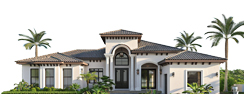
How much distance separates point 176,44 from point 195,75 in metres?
18.8

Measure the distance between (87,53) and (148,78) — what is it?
771cm

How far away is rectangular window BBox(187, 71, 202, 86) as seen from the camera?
A: 2097 cm

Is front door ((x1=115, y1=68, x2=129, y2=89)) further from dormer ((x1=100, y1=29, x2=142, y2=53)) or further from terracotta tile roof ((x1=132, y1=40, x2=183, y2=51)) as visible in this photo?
terracotta tile roof ((x1=132, y1=40, x2=183, y2=51))

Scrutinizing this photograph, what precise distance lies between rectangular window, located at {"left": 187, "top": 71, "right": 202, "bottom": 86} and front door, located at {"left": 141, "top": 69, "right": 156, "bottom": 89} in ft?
21.3

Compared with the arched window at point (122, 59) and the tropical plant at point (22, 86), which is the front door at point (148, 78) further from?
the tropical plant at point (22, 86)

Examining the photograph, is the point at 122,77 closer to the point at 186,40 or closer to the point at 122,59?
the point at 122,59

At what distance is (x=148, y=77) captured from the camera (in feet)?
89.2

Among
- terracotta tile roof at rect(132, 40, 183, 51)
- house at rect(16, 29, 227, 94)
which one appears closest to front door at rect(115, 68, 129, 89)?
house at rect(16, 29, 227, 94)

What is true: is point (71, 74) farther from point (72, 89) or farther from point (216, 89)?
point (216, 89)

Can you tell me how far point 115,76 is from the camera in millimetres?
27047

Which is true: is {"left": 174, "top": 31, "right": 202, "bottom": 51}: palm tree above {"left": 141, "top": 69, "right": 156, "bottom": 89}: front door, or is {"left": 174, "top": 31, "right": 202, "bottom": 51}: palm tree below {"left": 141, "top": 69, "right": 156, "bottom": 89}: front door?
above

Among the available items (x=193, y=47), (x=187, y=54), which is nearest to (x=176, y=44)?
(x=193, y=47)

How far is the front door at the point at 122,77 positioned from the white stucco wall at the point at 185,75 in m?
7.26

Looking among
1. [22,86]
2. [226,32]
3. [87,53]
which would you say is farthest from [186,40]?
[22,86]
